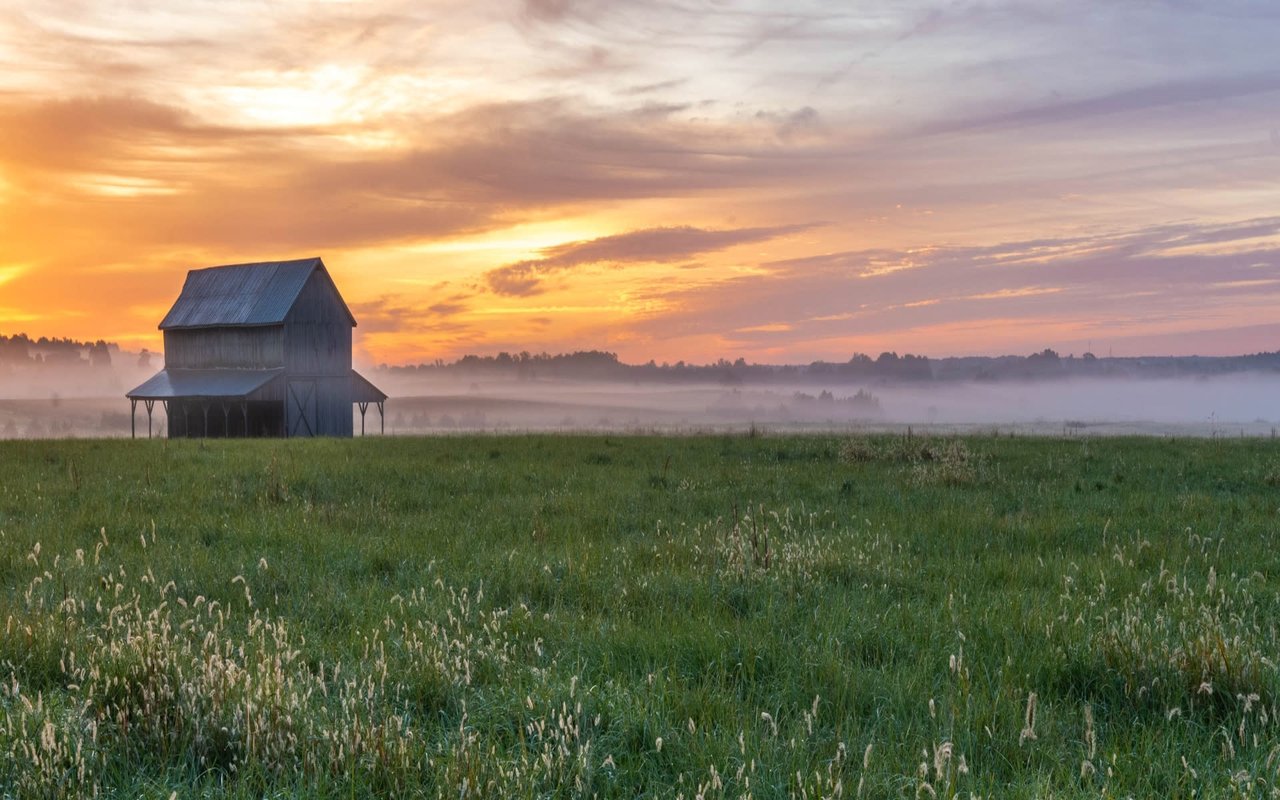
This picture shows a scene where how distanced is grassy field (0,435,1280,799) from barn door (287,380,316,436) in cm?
4080

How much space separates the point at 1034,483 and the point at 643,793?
48.0 ft

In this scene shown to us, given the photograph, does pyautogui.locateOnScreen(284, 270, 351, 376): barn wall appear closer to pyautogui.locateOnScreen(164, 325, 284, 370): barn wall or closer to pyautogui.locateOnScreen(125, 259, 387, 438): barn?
pyautogui.locateOnScreen(125, 259, 387, 438): barn

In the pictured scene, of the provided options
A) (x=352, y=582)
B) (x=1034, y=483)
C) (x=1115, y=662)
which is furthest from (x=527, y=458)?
(x=1115, y=662)

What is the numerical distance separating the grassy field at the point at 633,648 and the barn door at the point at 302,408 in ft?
134

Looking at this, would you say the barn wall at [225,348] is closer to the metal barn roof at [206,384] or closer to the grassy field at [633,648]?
the metal barn roof at [206,384]

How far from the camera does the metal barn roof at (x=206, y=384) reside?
50575 mm

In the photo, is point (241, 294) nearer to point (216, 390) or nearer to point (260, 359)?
point (260, 359)

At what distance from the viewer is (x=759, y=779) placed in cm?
386

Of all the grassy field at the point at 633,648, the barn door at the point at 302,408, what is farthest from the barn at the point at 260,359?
the grassy field at the point at 633,648

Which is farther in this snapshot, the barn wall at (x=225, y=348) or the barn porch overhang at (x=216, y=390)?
the barn wall at (x=225, y=348)

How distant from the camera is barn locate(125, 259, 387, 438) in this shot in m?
52.5

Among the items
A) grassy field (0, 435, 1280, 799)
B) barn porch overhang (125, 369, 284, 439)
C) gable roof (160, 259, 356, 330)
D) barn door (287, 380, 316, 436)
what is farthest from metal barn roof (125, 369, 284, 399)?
grassy field (0, 435, 1280, 799)

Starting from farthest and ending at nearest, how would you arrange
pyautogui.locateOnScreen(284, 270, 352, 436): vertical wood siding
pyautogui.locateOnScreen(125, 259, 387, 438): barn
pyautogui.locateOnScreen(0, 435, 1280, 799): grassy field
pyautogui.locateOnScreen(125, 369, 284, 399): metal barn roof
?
pyautogui.locateOnScreen(284, 270, 352, 436): vertical wood siding
pyautogui.locateOnScreen(125, 259, 387, 438): barn
pyautogui.locateOnScreen(125, 369, 284, 399): metal barn roof
pyautogui.locateOnScreen(0, 435, 1280, 799): grassy field

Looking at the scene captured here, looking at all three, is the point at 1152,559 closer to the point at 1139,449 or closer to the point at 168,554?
the point at 168,554
